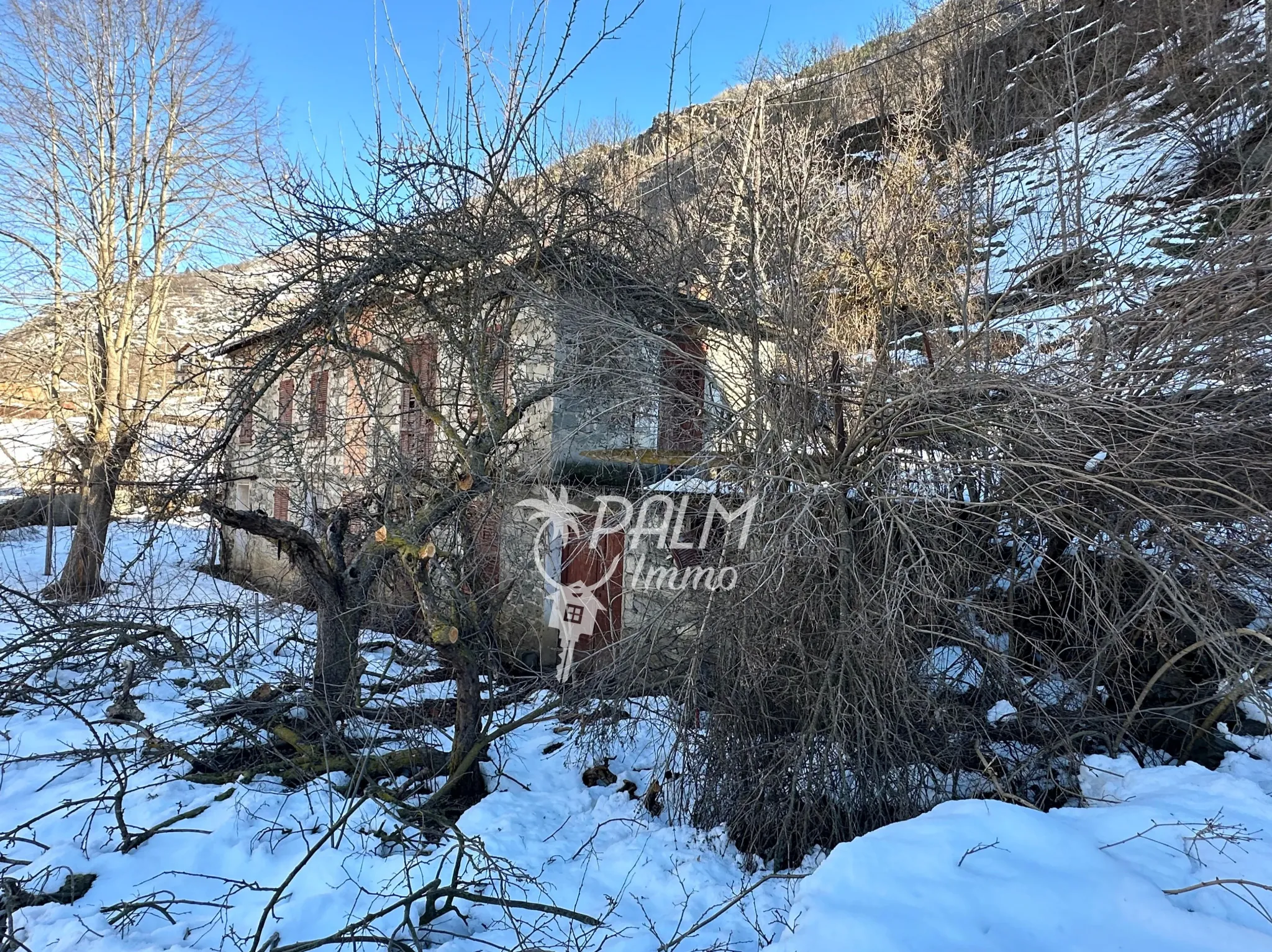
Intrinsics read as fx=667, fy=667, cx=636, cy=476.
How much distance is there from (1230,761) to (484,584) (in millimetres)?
6023

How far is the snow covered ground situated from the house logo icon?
189 cm

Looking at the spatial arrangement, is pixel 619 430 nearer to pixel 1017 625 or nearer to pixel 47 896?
pixel 1017 625

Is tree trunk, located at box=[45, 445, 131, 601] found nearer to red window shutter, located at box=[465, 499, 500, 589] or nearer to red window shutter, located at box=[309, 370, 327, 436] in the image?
red window shutter, located at box=[309, 370, 327, 436]

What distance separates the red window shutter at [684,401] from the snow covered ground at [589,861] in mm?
2402

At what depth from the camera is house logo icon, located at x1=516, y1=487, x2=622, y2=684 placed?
6.80m

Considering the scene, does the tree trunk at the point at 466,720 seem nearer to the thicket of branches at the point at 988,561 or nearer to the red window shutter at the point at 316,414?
the thicket of branches at the point at 988,561

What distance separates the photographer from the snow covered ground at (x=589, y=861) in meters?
2.41

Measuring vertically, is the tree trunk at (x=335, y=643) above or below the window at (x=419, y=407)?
below

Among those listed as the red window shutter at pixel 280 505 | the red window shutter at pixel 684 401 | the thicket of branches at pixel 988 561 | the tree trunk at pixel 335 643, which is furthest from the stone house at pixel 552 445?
the red window shutter at pixel 280 505

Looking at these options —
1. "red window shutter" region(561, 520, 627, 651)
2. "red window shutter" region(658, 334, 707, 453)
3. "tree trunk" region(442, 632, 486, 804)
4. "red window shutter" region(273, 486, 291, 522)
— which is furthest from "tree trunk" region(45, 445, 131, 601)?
"red window shutter" region(658, 334, 707, 453)

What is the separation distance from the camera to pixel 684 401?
19.2 ft

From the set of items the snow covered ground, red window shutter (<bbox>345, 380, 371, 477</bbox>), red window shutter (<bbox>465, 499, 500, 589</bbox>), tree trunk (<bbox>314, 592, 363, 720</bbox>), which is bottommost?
the snow covered ground

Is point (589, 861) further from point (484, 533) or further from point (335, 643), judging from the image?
point (484, 533)
